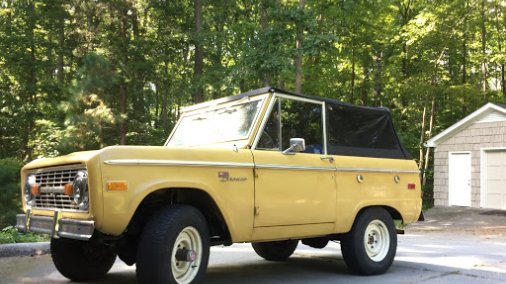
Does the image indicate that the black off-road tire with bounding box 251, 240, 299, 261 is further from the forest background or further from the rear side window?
the forest background

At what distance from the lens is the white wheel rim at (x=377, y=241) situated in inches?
269

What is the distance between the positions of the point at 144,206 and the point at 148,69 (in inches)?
760

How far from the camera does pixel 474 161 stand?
20109mm

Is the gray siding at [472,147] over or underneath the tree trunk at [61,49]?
underneath

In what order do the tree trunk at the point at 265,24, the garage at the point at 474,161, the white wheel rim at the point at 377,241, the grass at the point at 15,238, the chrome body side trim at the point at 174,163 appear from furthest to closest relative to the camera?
the tree trunk at the point at 265,24 → the garage at the point at 474,161 → the grass at the point at 15,238 → the white wheel rim at the point at 377,241 → the chrome body side trim at the point at 174,163

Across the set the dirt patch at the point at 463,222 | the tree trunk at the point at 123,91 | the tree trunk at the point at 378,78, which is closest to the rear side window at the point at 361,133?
the dirt patch at the point at 463,222

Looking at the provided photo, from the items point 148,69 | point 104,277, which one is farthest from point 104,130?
point 104,277

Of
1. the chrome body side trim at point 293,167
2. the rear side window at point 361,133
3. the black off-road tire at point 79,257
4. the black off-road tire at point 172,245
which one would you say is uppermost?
the rear side window at point 361,133

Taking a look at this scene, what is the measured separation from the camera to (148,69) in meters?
23.6

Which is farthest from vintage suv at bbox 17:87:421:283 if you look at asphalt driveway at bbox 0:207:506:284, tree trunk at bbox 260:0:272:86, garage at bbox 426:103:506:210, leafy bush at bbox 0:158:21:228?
garage at bbox 426:103:506:210

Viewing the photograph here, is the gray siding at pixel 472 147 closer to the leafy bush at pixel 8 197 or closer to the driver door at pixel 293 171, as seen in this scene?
the driver door at pixel 293 171

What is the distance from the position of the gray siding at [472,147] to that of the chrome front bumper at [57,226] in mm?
17881

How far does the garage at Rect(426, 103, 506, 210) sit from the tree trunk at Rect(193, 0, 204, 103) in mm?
10058

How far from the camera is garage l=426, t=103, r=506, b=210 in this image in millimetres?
19281
